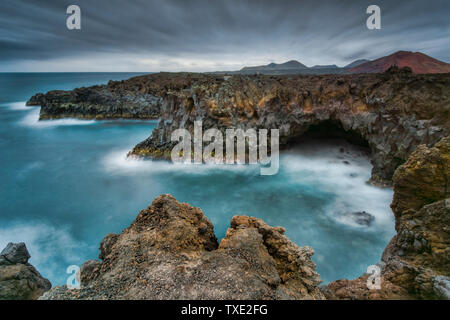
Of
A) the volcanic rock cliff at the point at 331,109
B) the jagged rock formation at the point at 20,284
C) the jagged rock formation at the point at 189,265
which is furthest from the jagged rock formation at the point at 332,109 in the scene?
the jagged rock formation at the point at 20,284

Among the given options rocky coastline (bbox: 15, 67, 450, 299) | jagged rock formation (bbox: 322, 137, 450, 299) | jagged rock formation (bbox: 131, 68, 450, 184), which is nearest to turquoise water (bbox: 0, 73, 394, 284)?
jagged rock formation (bbox: 131, 68, 450, 184)

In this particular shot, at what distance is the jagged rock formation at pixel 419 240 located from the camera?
4.45 meters

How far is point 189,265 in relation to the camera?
14.5ft

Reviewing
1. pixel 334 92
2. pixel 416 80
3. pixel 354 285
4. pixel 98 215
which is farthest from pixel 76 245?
pixel 416 80

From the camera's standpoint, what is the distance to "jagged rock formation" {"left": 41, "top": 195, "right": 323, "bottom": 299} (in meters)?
3.87

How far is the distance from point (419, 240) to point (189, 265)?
543cm

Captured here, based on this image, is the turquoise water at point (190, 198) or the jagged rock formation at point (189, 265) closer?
the jagged rock formation at point (189, 265)

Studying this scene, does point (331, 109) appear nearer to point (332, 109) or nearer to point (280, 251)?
point (332, 109)

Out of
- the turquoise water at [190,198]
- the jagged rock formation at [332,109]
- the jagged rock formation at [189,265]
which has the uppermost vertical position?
the jagged rock formation at [332,109]

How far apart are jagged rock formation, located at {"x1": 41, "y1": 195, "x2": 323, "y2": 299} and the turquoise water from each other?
17.2 ft

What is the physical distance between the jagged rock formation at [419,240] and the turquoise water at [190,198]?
4337mm

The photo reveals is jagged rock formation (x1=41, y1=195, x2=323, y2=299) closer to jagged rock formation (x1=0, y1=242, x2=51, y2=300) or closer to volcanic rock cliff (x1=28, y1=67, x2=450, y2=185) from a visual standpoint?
jagged rock formation (x1=0, y1=242, x2=51, y2=300)

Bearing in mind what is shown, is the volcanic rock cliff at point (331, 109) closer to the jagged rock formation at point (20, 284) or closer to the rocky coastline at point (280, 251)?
the rocky coastline at point (280, 251)
